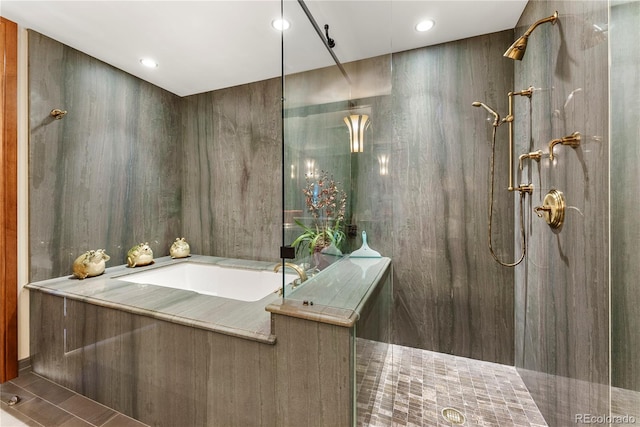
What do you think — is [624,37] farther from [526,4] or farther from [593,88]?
[526,4]

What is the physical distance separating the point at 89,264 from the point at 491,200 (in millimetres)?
3199

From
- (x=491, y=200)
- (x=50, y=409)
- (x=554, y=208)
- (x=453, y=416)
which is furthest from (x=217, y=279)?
(x=554, y=208)

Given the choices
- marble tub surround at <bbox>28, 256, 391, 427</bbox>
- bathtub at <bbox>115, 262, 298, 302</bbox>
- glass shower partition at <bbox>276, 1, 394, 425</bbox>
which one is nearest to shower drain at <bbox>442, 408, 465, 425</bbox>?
glass shower partition at <bbox>276, 1, 394, 425</bbox>

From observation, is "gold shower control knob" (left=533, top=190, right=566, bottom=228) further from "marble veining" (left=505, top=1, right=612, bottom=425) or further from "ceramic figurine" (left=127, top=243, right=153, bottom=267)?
"ceramic figurine" (left=127, top=243, right=153, bottom=267)

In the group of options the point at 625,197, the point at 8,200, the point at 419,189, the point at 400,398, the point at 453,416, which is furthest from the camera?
the point at 419,189

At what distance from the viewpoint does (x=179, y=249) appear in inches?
115

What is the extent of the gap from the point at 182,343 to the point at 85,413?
35.1 inches

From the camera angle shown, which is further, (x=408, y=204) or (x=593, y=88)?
(x=408, y=204)

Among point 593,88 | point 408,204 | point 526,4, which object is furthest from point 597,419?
point 526,4

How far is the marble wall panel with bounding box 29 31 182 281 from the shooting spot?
1987 millimetres

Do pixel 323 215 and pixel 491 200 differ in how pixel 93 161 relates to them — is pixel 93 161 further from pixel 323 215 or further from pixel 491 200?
pixel 491 200

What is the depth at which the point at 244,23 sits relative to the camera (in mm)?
1848

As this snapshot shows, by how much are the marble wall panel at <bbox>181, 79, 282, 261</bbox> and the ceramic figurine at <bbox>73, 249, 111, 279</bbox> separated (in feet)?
3.15

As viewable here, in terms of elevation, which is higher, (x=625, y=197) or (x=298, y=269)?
(x=625, y=197)
